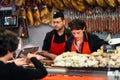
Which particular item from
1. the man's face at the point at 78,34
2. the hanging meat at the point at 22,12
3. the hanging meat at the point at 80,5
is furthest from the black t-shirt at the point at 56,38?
the hanging meat at the point at 22,12

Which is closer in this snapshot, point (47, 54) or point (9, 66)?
point (9, 66)

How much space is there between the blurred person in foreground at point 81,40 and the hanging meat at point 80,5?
1606mm

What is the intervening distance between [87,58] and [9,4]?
427 centimetres

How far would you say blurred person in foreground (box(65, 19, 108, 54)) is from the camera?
4.48 m

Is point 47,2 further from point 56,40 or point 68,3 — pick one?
point 56,40

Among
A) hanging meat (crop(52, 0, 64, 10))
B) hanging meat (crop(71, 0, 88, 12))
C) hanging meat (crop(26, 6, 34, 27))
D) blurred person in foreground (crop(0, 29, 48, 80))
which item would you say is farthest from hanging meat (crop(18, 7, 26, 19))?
blurred person in foreground (crop(0, 29, 48, 80))

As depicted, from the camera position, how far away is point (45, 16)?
6668 millimetres

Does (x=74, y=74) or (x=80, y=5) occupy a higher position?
(x=80, y=5)

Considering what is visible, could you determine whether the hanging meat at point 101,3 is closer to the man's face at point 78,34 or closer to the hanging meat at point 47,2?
the hanging meat at point 47,2

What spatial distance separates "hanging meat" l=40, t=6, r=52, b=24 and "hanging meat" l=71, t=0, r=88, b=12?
0.71 m

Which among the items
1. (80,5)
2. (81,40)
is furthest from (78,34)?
(80,5)

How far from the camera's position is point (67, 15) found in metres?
6.53

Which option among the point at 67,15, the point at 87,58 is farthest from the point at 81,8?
the point at 87,58

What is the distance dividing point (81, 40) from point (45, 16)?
7.24 ft
